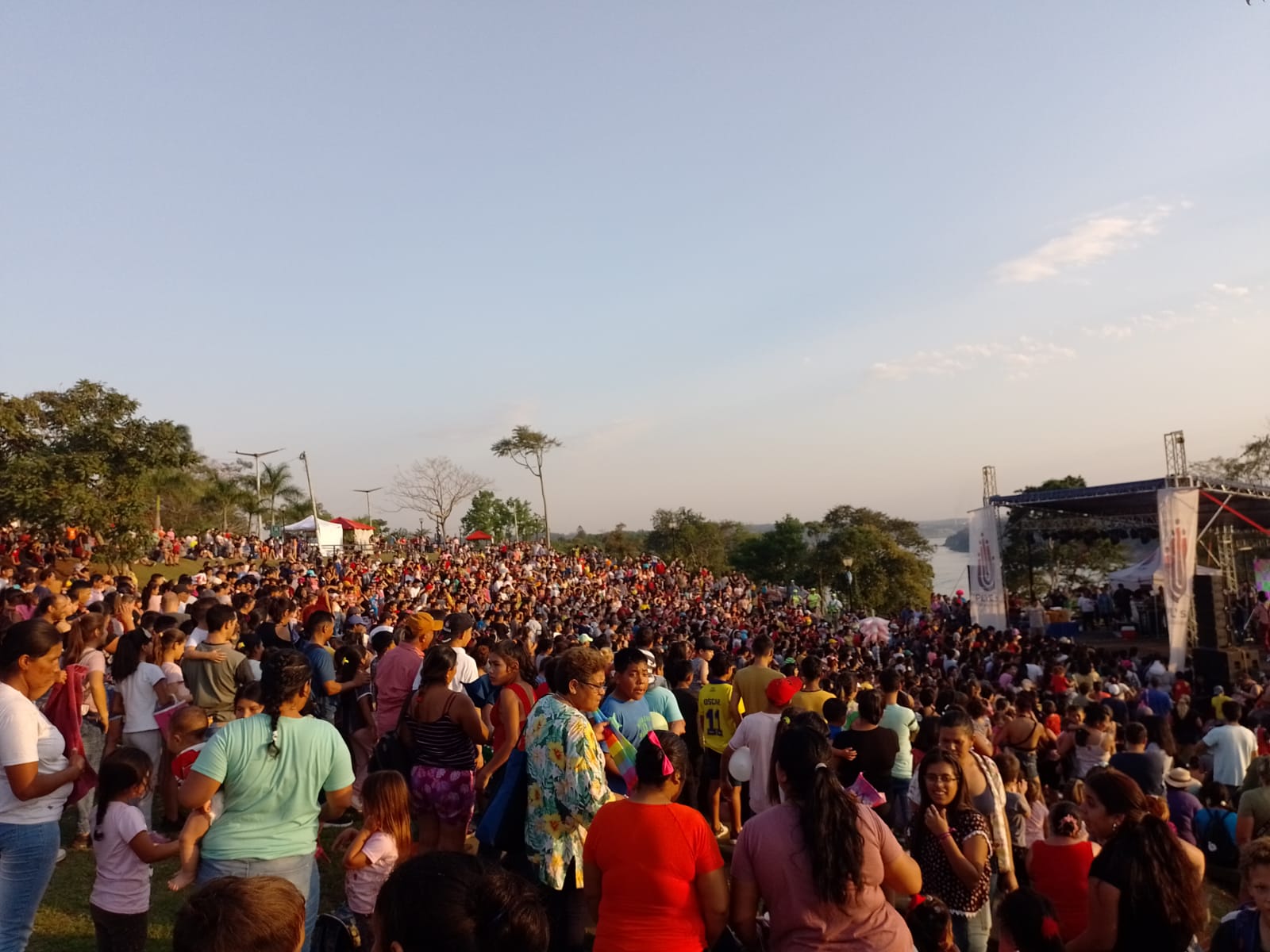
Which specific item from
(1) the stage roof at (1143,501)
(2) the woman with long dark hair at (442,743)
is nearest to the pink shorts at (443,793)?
(2) the woman with long dark hair at (442,743)

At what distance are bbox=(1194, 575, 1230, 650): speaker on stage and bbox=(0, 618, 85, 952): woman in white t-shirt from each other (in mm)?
18989

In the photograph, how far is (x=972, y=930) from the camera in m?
3.35

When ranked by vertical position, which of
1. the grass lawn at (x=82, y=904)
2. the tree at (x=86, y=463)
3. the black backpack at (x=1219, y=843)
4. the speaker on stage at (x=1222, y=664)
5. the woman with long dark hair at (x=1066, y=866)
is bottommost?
the speaker on stage at (x=1222, y=664)

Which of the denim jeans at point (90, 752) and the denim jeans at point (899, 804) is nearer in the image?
the denim jeans at point (90, 752)

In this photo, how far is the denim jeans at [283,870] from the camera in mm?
2789

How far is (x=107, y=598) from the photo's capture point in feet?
25.0

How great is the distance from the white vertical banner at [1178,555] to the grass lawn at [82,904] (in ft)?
54.3

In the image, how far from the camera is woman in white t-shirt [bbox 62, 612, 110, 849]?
4.78 meters

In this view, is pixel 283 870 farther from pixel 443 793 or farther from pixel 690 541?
pixel 690 541

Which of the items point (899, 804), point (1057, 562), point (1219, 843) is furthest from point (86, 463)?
point (1057, 562)

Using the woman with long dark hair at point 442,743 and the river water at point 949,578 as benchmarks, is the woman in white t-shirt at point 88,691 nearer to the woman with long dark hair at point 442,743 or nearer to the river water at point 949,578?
the woman with long dark hair at point 442,743

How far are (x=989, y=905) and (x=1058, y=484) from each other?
41710 millimetres

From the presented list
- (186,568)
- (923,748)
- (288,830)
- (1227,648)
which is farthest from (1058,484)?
(288,830)

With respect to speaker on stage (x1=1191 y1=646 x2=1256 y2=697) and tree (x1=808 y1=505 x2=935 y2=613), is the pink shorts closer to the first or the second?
speaker on stage (x1=1191 y1=646 x2=1256 y2=697)
